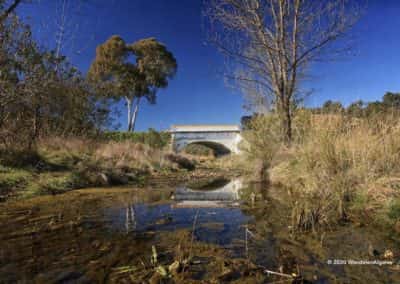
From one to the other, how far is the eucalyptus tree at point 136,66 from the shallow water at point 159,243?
22.8 meters

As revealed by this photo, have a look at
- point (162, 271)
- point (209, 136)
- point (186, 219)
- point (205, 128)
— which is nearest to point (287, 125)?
point (186, 219)

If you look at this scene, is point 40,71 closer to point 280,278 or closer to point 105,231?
point 105,231

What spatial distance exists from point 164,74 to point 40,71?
2061 cm

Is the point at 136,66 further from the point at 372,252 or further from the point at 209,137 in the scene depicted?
the point at 372,252

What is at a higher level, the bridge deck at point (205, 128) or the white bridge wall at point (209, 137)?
the bridge deck at point (205, 128)

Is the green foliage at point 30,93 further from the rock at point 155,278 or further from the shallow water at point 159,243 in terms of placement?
the rock at point 155,278

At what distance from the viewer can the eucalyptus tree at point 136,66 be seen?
24234 mm

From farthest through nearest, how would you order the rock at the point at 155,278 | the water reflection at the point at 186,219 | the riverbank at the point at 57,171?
the riverbank at the point at 57,171, the water reflection at the point at 186,219, the rock at the point at 155,278

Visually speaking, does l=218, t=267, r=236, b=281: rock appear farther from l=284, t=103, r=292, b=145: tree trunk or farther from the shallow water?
l=284, t=103, r=292, b=145: tree trunk

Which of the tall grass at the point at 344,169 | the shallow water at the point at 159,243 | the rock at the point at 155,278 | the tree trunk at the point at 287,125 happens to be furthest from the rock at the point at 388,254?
the tree trunk at the point at 287,125

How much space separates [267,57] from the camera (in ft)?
24.1

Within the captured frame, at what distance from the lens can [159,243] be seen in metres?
1.90

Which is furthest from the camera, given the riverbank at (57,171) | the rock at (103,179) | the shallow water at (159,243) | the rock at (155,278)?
the rock at (103,179)

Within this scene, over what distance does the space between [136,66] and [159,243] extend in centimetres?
2610
